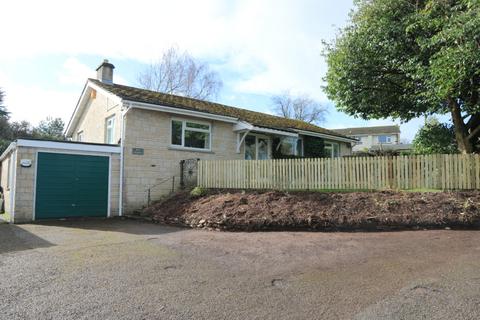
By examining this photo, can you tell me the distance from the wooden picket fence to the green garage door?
377 cm

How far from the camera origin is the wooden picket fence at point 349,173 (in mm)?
9406

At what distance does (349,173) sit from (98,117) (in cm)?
1195

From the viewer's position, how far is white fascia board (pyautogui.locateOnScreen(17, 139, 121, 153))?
36.1ft

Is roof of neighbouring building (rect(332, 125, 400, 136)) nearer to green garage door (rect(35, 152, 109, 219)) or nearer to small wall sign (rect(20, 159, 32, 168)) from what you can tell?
green garage door (rect(35, 152, 109, 219))

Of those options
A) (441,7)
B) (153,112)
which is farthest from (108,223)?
(441,7)

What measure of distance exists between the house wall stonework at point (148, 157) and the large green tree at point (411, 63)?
7.38m

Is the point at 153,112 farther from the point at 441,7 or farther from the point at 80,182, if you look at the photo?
the point at 441,7

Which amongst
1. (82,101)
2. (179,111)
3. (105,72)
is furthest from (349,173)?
(82,101)

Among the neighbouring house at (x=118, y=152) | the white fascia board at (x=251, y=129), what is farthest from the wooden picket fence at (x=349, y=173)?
the white fascia board at (x=251, y=129)

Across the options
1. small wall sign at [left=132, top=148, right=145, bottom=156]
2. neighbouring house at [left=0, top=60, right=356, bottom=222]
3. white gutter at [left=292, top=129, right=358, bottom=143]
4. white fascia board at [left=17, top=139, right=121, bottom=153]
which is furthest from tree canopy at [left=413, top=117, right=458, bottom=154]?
white fascia board at [left=17, top=139, right=121, bottom=153]

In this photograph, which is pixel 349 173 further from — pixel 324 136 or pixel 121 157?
pixel 324 136

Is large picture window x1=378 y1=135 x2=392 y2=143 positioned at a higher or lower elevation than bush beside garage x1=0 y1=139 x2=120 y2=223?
higher

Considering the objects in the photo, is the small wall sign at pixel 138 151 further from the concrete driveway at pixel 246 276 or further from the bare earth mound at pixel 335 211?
the concrete driveway at pixel 246 276

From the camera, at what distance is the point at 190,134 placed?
14781mm
